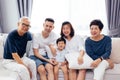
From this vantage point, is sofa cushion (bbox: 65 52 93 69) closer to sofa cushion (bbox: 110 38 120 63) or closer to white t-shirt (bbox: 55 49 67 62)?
white t-shirt (bbox: 55 49 67 62)

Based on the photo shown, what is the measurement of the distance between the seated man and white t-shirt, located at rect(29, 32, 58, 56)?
0.25 m

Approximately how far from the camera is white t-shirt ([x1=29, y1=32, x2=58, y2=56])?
338cm

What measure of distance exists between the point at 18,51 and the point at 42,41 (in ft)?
1.47

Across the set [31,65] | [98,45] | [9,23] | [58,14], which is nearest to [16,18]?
[9,23]

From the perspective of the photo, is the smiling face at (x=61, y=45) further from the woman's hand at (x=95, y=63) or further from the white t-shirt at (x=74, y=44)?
the woman's hand at (x=95, y=63)

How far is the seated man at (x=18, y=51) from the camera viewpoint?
2.99 meters

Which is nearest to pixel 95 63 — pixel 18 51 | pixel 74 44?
pixel 74 44

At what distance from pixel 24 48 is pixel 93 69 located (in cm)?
97

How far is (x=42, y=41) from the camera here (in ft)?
11.2

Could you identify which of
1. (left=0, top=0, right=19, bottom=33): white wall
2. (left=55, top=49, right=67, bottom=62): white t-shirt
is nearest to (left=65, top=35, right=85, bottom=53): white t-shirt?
(left=55, top=49, right=67, bottom=62): white t-shirt

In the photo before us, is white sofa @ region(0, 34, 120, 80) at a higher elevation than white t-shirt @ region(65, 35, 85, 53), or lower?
lower

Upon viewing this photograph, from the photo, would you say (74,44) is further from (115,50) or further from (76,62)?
(115,50)

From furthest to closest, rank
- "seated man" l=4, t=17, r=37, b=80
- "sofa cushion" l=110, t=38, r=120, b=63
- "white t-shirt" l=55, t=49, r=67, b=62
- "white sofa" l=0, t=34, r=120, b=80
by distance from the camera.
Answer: "sofa cushion" l=110, t=38, r=120, b=63 → "white t-shirt" l=55, t=49, r=67, b=62 → "seated man" l=4, t=17, r=37, b=80 → "white sofa" l=0, t=34, r=120, b=80

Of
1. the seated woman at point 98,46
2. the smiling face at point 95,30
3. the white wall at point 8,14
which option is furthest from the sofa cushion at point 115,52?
the white wall at point 8,14
